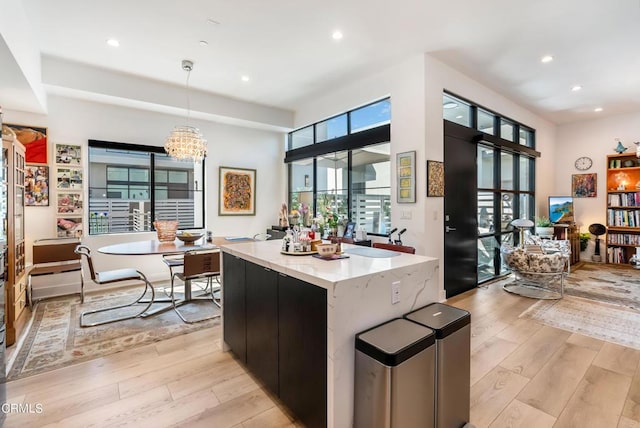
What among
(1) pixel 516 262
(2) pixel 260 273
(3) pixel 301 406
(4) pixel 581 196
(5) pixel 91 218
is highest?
(4) pixel 581 196

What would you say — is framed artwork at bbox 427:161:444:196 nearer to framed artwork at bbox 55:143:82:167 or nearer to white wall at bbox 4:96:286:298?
white wall at bbox 4:96:286:298

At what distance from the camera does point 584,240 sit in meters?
6.69

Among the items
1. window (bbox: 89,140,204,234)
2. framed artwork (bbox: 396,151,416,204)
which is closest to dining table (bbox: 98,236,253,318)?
window (bbox: 89,140,204,234)

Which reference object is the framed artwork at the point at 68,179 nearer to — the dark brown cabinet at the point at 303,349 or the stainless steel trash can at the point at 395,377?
the dark brown cabinet at the point at 303,349

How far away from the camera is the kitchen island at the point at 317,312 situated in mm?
1524

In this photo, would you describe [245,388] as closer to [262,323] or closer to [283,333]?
[262,323]

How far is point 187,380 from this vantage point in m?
2.30

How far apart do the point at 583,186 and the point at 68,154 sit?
9775mm

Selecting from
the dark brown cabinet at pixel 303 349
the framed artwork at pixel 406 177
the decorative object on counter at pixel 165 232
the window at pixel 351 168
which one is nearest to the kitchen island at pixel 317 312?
the dark brown cabinet at pixel 303 349

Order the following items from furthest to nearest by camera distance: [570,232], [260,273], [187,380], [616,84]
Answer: [570,232], [616,84], [187,380], [260,273]

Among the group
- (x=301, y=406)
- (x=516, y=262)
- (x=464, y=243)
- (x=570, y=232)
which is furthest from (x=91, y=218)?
(x=570, y=232)

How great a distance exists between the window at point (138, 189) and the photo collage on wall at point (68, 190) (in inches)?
8.5

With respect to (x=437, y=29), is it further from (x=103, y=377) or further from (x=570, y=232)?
(x=570, y=232)

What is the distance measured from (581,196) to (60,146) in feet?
32.4
